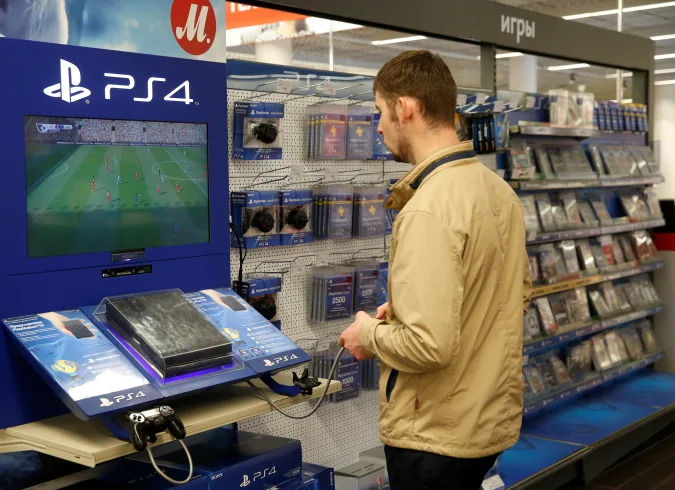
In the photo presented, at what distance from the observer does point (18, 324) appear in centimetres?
240

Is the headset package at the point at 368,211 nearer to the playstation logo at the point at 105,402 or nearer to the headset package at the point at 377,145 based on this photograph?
the headset package at the point at 377,145

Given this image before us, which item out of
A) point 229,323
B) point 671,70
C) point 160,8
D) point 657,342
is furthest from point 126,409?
point 671,70

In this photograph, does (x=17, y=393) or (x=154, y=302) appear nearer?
(x=17, y=393)

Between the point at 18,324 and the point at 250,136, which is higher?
the point at 250,136

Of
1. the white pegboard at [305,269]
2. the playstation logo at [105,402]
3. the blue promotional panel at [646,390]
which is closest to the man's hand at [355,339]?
the playstation logo at [105,402]

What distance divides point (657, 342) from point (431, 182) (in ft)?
18.6

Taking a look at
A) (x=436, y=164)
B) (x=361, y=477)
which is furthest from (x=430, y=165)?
(x=361, y=477)

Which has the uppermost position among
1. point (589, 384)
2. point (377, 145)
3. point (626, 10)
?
point (626, 10)

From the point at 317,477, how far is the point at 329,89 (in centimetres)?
185

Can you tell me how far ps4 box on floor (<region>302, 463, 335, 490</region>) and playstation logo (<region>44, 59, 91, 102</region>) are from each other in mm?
1439

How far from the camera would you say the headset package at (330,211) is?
3.84 m

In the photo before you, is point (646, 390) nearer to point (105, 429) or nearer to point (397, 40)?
point (105, 429)

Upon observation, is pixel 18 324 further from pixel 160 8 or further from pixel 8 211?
pixel 160 8

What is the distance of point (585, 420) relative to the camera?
19.1ft
